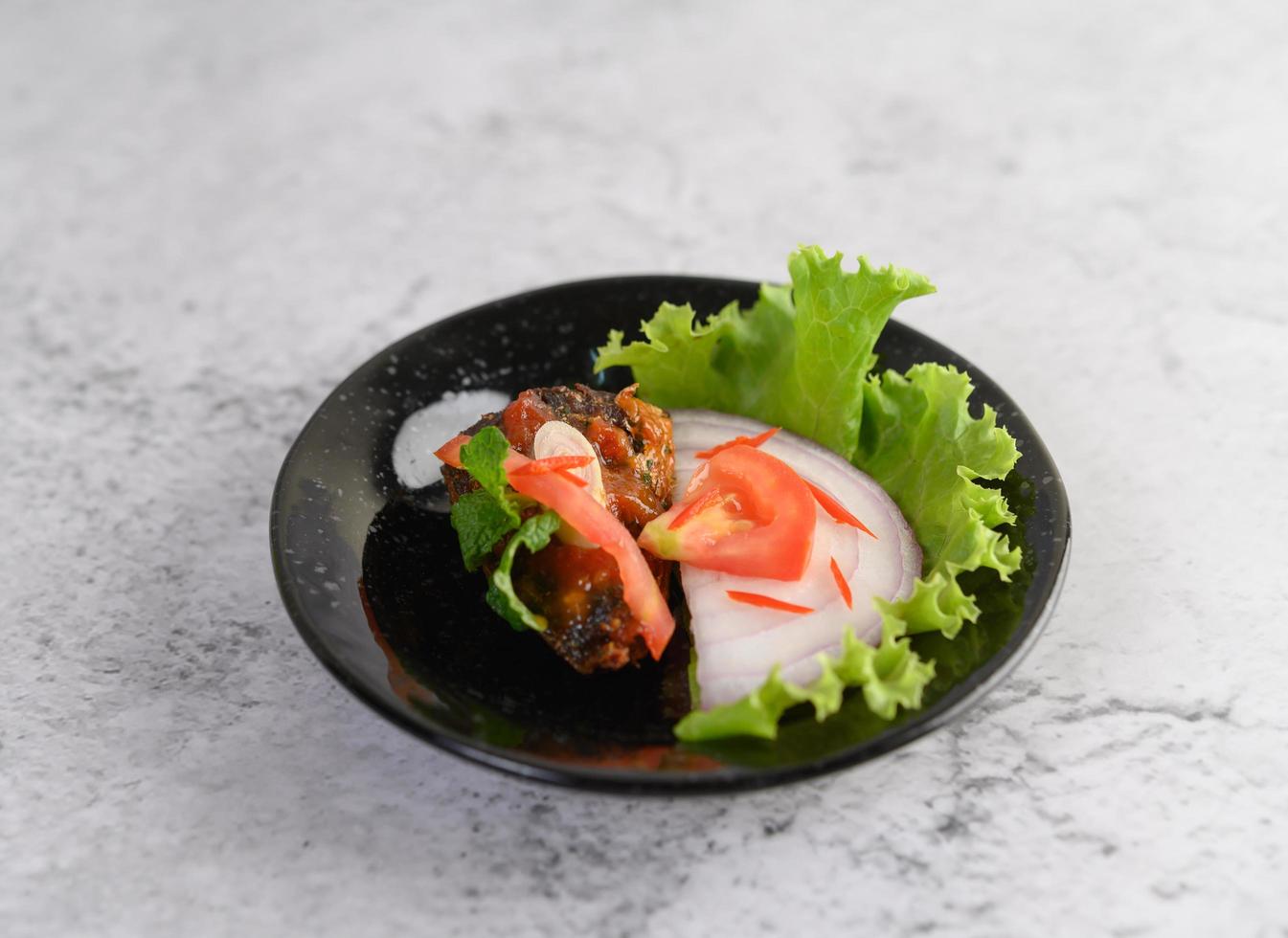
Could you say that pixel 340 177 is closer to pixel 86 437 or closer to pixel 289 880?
pixel 86 437

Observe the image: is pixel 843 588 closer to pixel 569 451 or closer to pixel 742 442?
pixel 742 442

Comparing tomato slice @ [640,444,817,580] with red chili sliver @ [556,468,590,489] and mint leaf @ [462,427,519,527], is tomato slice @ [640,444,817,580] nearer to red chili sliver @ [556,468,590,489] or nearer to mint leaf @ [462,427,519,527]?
red chili sliver @ [556,468,590,489]

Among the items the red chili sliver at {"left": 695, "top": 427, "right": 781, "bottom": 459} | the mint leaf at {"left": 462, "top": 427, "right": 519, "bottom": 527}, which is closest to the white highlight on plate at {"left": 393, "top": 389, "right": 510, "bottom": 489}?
the mint leaf at {"left": 462, "top": 427, "right": 519, "bottom": 527}

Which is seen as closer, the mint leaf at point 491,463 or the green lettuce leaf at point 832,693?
the green lettuce leaf at point 832,693

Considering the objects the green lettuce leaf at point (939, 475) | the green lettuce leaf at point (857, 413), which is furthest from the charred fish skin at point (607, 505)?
the green lettuce leaf at point (939, 475)

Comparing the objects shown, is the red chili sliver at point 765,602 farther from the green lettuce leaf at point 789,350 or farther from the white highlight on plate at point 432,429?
the white highlight on plate at point 432,429
